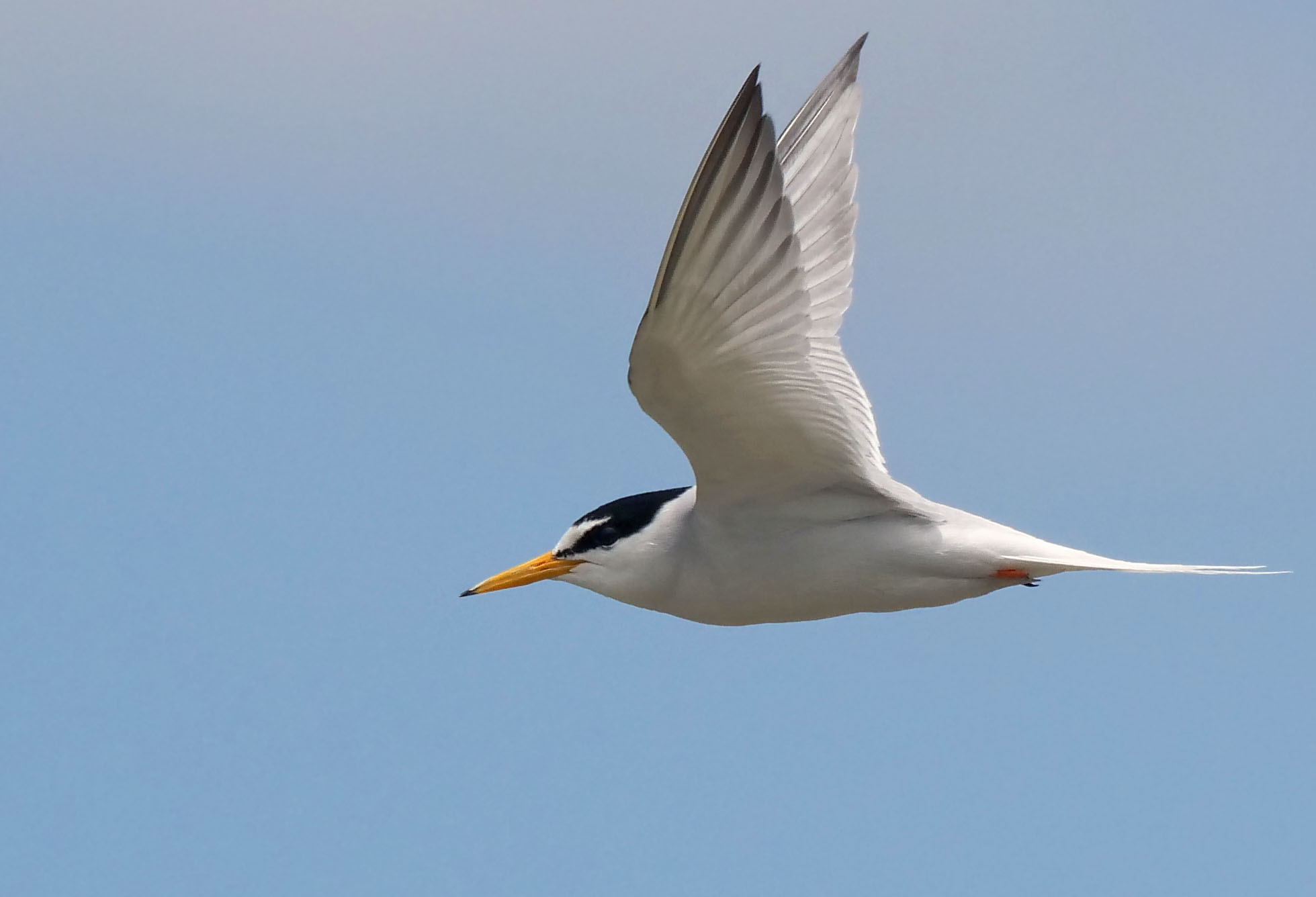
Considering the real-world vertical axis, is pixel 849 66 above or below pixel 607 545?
above

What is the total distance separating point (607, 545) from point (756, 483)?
0.89 meters

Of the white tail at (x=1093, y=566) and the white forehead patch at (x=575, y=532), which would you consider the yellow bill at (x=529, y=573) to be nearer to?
the white forehead patch at (x=575, y=532)

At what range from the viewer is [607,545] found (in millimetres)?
8094

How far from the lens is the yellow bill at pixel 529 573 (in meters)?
8.36

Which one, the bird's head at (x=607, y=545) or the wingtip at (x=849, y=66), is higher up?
the wingtip at (x=849, y=66)

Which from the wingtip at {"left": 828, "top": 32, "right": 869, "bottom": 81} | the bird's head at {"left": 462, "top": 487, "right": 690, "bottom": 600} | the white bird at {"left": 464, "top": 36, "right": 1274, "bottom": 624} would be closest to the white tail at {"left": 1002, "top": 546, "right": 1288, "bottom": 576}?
the white bird at {"left": 464, "top": 36, "right": 1274, "bottom": 624}

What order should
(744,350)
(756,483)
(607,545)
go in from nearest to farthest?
(744,350)
(756,483)
(607,545)

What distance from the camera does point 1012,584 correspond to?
779cm

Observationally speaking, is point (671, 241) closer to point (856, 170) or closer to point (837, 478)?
point (837, 478)

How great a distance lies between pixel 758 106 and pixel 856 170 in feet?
10.2

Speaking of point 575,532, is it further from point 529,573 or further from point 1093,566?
point 1093,566

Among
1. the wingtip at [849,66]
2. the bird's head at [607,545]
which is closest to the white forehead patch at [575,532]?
the bird's head at [607,545]

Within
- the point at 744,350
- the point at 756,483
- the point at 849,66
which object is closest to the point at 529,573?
the point at 756,483

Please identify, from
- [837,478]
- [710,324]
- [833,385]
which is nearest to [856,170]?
[833,385]
